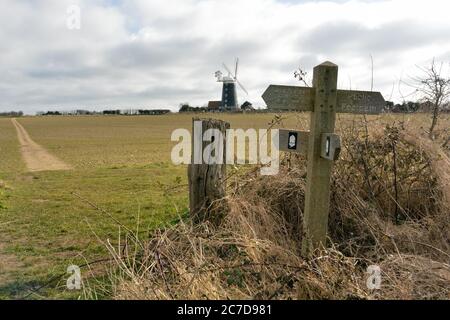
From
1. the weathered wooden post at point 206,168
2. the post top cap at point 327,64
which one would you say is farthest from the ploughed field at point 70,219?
the post top cap at point 327,64

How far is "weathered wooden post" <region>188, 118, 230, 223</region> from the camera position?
435 cm

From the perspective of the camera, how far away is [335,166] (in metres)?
4.68

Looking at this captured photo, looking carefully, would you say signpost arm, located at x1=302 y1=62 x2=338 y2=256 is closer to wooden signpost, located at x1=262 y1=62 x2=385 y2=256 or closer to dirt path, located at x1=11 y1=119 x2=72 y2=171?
wooden signpost, located at x1=262 y1=62 x2=385 y2=256

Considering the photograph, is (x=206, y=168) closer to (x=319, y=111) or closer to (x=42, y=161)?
(x=319, y=111)

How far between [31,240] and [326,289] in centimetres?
369

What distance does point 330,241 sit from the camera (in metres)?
3.64

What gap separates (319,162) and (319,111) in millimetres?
456

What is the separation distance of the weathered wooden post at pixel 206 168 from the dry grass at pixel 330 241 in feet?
0.74

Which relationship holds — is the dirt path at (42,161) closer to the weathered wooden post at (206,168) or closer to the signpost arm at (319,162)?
the weathered wooden post at (206,168)

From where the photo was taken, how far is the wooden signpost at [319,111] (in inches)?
136

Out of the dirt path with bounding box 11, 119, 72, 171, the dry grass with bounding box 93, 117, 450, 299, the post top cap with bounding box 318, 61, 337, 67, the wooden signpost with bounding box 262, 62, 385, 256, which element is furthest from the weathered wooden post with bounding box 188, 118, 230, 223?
the dirt path with bounding box 11, 119, 72, 171
